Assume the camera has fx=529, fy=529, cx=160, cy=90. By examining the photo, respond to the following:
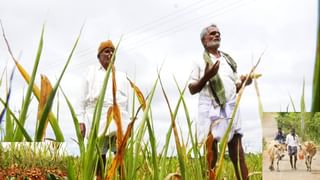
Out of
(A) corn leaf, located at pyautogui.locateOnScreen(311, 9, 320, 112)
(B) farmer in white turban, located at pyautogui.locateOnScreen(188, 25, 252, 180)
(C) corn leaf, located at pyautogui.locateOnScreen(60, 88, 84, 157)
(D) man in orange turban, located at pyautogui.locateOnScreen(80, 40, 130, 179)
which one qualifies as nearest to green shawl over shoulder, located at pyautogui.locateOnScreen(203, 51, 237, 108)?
(B) farmer in white turban, located at pyautogui.locateOnScreen(188, 25, 252, 180)

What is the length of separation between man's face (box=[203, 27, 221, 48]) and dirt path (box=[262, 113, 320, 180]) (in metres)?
0.42

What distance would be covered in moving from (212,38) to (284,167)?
54 centimetres

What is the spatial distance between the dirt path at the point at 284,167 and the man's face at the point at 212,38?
0.42 metres

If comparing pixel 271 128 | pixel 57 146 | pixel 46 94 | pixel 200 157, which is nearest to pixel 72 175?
pixel 57 146

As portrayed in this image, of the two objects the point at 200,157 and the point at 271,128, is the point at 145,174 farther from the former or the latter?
the point at 271,128

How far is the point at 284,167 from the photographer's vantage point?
138 centimetres

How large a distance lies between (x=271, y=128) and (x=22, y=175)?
26.3 inches

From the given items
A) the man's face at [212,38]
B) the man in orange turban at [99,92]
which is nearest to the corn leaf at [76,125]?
the man in orange turban at [99,92]

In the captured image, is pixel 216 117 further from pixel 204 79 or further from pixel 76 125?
pixel 76 125

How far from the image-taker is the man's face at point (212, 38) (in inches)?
67.7

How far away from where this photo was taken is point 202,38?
5.73ft

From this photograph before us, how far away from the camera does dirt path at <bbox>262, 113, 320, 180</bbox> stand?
1.37m

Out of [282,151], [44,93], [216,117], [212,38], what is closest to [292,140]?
[282,151]

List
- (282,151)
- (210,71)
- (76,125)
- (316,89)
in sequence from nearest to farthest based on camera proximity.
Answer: (316,89), (76,125), (282,151), (210,71)
